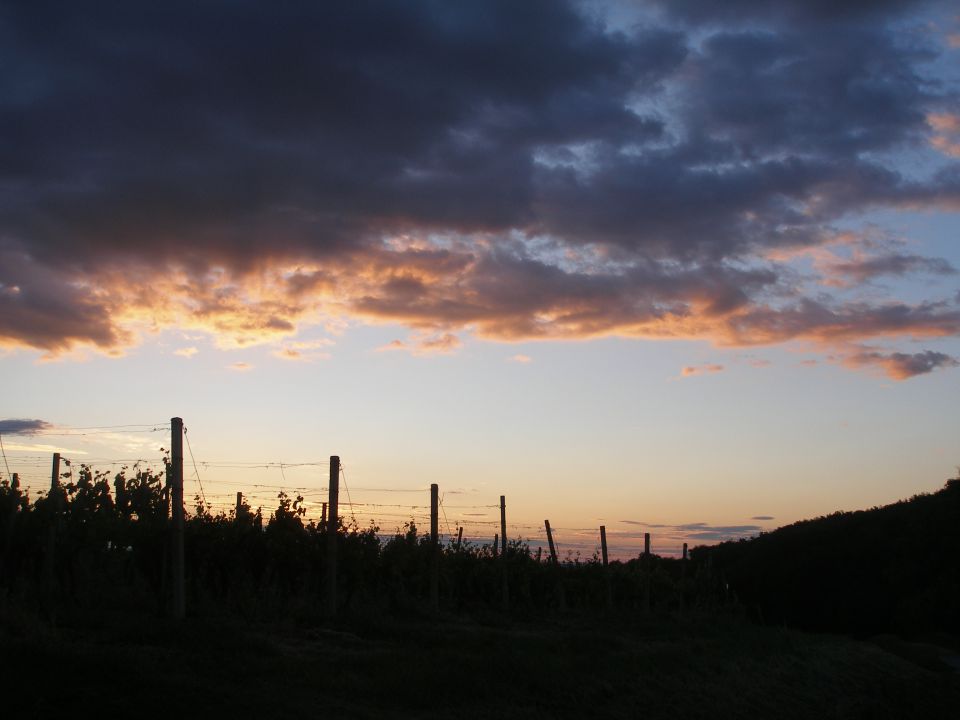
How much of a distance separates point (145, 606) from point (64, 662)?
693cm

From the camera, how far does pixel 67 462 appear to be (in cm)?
1825

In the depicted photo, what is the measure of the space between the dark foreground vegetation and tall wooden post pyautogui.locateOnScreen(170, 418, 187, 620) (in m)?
0.33

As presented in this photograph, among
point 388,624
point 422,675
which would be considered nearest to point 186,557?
point 388,624

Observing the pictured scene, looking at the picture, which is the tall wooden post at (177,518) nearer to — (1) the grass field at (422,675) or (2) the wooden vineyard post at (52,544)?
(1) the grass field at (422,675)

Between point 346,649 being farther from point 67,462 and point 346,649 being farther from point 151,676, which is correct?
point 67,462

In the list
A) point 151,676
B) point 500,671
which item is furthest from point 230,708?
point 500,671

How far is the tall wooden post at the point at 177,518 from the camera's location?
1370 centimetres

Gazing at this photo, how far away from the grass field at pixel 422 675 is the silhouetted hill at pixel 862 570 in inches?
426

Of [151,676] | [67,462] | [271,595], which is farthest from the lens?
[67,462]

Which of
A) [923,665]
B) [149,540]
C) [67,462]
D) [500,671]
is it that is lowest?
[923,665]

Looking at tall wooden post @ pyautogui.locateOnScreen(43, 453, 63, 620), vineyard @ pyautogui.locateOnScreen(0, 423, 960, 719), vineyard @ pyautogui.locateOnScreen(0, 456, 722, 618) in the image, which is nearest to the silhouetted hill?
vineyard @ pyautogui.locateOnScreen(0, 423, 960, 719)

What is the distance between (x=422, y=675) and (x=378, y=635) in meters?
4.70

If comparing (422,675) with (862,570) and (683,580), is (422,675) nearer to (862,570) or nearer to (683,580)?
(683,580)

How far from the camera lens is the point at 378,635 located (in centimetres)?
1490
